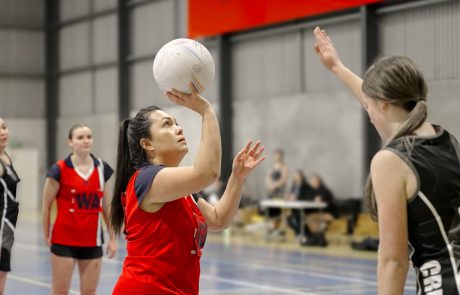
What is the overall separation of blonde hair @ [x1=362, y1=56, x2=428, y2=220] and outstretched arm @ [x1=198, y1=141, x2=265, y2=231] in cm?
101

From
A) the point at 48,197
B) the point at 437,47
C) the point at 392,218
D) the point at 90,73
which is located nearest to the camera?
the point at 392,218

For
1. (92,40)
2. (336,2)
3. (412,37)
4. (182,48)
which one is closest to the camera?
(182,48)

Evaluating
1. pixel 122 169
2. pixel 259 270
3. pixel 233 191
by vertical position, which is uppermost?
pixel 122 169

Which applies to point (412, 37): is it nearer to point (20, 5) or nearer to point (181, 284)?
point (181, 284)

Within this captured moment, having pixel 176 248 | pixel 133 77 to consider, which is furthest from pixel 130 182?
pixel 133 77

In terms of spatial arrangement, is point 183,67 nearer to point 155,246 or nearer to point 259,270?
point 155,246

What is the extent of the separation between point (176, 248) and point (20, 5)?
25.9 meters

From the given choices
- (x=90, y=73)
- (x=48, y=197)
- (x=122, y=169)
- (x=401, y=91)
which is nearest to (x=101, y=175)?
(x=48, y=197)

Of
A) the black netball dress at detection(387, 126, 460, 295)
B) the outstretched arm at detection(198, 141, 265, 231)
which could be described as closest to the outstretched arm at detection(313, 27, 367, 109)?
the outstretched arm at detection(198, 141, 265, 231)

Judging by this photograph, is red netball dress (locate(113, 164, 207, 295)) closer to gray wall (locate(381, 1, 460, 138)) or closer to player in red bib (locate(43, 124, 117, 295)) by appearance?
player in red bib (locate(43, 124, 117, 295))

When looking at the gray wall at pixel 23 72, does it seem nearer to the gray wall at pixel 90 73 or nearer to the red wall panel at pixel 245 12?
the gray wall at pixel 90 73

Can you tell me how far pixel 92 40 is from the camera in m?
26.3

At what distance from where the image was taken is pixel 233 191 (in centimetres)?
371

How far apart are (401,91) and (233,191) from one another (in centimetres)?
124
